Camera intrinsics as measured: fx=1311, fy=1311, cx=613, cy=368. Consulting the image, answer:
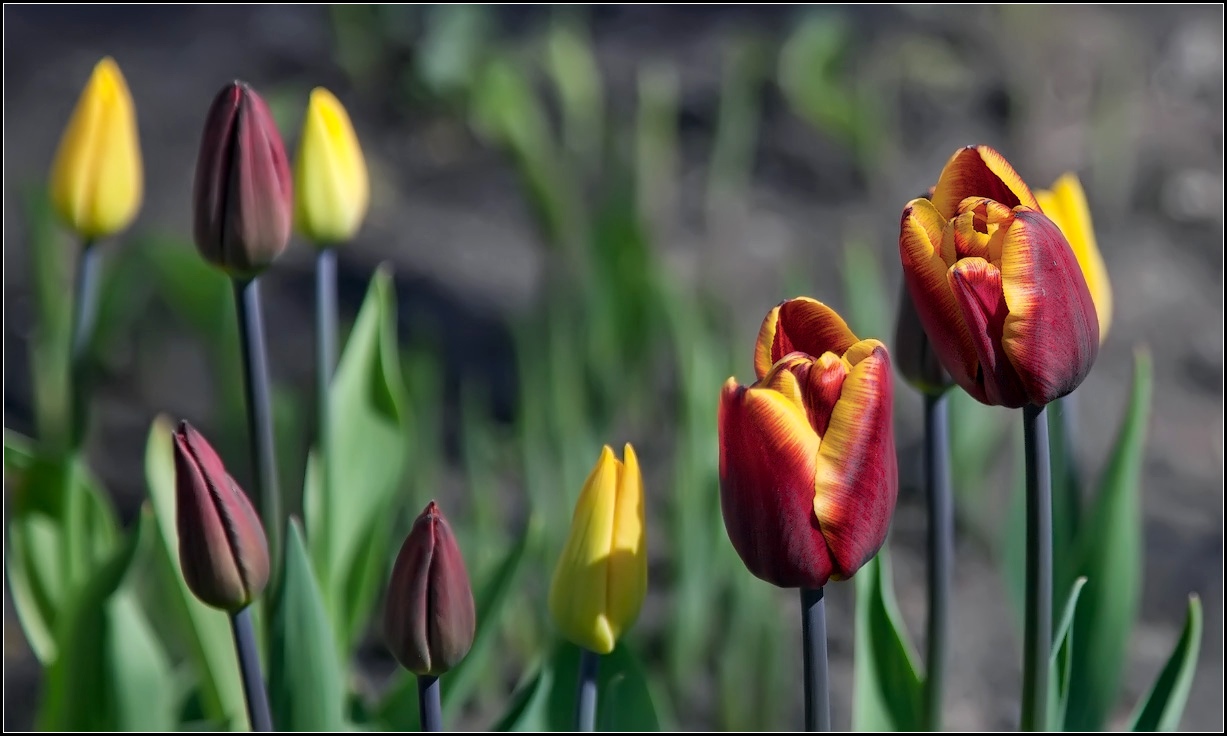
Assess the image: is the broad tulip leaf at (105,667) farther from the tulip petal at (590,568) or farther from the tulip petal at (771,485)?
the tulip petal at (771,485)

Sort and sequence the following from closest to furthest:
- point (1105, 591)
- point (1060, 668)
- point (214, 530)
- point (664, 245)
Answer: point (214, 530) < point (1060, 668) < point (1105, 591) < point (664, 245)

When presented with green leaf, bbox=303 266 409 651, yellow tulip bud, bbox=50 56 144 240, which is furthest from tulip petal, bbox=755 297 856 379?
yellow tulip bud, bbox=50 56 144 240

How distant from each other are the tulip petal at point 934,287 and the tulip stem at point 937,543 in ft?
0.66

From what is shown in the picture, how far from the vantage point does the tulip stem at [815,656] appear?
0.50 meters

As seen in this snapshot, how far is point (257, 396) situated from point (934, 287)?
1.30 ft

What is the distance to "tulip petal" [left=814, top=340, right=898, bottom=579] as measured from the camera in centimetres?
46

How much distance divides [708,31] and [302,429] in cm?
160

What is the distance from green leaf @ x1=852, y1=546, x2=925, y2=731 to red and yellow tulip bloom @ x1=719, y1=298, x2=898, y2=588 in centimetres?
24

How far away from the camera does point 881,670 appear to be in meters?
0.75

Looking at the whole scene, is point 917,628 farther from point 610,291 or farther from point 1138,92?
point 1138,92

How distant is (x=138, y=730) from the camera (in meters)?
0.81

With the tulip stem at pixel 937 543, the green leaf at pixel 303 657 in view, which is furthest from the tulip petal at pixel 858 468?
the green leaf at pixel 303 657

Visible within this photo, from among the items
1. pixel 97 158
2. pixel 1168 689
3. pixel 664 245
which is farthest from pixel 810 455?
pixel 664 245

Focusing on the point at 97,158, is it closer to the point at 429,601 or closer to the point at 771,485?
the point at 429,601
